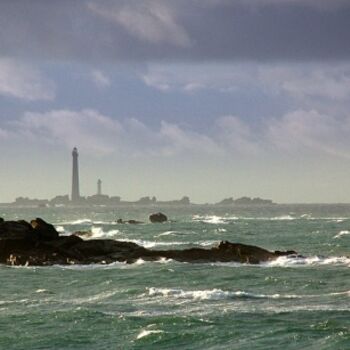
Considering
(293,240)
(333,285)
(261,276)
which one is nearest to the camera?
(333,285)

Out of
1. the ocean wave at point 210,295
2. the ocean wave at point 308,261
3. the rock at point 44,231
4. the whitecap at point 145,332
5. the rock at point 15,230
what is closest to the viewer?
the whitecap at point 145,332

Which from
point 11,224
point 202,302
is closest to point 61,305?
point 202,302

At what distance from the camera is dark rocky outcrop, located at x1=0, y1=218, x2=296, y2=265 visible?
5994cm

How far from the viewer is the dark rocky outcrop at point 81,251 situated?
197ft

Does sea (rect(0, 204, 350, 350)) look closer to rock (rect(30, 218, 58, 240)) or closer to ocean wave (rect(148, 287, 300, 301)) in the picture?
ocean wave (rect(148, 287, 300, 301))

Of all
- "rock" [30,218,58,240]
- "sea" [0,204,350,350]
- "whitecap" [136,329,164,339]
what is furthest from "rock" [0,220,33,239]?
"whitecap" [136,329,164,339]

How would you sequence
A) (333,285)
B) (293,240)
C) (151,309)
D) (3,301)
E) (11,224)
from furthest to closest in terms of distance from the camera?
1. (293,240)
2. (11,224)
3. (333,285)
4. (3,301)
5. (151,309)

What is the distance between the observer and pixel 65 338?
3048cm

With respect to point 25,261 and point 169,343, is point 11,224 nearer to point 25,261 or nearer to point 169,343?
point 25,261

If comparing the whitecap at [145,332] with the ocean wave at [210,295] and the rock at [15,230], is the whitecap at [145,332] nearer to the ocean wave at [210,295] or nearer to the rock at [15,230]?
the ocean wave at [210,295]

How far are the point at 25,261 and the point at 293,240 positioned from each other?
39528 millimetres

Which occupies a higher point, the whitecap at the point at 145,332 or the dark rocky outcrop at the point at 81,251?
the dark rocky outcrop at the point at 81,251

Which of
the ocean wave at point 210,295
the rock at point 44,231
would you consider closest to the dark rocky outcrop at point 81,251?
the rock at point 44,231

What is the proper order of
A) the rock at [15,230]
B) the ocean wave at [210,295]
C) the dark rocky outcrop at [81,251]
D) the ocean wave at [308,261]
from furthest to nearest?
the rock at [15,230] < the dark rocky outcrop at [81,251] < the ocean wave at [308,261] < the ocean wave at [210,295]
